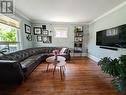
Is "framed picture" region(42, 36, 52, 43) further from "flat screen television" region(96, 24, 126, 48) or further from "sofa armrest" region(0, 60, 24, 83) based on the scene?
"sofa armrest" region(0, 60, 24, 83)

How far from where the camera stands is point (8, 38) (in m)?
4.54

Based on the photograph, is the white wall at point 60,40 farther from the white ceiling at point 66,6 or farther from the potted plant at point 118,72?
the potted plant at point 118,72

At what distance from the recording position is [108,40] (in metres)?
4.48

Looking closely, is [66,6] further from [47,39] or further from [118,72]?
[47,39]

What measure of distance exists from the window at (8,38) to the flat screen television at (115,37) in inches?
142

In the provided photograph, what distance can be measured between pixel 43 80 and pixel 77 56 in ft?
15.4

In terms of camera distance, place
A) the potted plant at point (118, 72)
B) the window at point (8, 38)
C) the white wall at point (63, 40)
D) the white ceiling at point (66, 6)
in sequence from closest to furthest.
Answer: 1. the potted plant at point (118, 72)
2. the white ceiling at point (66, 6)
3. the window at point (8, 38)
4. the white wall at point (63, 40)

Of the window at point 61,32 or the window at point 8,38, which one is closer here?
the window at point 8,38

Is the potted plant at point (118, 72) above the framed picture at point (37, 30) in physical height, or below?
below

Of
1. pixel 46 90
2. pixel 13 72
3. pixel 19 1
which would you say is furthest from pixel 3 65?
pixel 19 1

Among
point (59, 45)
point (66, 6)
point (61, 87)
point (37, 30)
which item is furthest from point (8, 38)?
point (59, 45)

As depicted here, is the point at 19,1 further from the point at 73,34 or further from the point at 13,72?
the point at 73,34

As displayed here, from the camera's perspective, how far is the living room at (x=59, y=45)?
283 centimetres

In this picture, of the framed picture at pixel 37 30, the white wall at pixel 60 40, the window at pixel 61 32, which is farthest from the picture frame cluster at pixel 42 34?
the window at pixel 61 32
